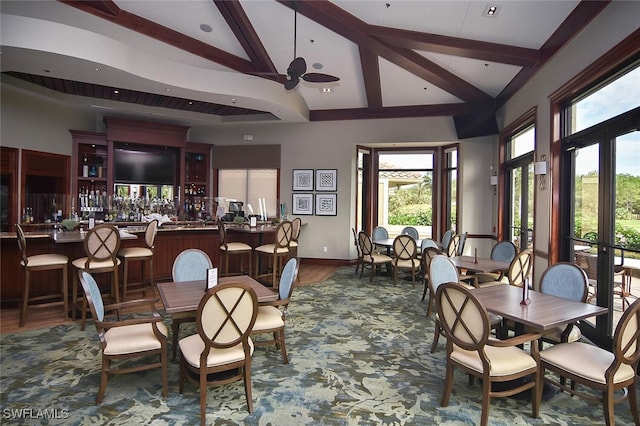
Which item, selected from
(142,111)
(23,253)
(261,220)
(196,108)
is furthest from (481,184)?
(23,253)

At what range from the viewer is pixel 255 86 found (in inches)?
243

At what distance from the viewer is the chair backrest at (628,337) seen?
210cm

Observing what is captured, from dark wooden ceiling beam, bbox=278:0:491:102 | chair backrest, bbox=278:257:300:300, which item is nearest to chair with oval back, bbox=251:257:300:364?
chair backrest, bbox=278:257:300:300

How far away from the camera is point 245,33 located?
5.25m

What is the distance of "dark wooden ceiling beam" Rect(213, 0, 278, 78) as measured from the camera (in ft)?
15.3

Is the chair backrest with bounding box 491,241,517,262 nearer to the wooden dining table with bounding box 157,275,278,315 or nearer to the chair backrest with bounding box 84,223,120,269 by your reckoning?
the wooden dining table with bounding box 157,275,278,315

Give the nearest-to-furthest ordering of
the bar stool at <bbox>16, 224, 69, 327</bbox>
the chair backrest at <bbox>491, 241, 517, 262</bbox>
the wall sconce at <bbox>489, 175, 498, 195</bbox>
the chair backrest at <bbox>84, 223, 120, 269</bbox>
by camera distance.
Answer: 1. the bar stool at <bbox>16, 224, 69, 327</bbox>
2. the chair backrest at <bbox>84, 223, 120, 269</bbox>
3. the chair backrest at <bbox>491, 241, 517, 262</bbox>
4. the wall sconce at <bbox>489, 175, 498, 195</bbox>

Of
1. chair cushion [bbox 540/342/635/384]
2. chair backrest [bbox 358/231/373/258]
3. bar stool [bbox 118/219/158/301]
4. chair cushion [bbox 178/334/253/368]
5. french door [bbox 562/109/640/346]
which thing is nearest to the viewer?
chair cushion [bbox 540/342/635/384]

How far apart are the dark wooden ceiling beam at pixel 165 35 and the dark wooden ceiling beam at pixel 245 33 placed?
0.96ft

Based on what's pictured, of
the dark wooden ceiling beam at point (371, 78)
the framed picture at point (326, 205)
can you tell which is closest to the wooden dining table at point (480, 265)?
the dark wooden ceiling beam at point (371, 78)

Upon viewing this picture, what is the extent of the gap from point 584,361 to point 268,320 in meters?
2.34

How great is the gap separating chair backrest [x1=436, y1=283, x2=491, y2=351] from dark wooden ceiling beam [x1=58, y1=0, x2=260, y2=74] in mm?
3733

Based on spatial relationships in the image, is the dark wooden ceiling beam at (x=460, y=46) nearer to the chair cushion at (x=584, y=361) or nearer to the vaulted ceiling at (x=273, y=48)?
the vaulted ceiling at (x=273, y=48)

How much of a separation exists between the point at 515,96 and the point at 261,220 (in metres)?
5.32
